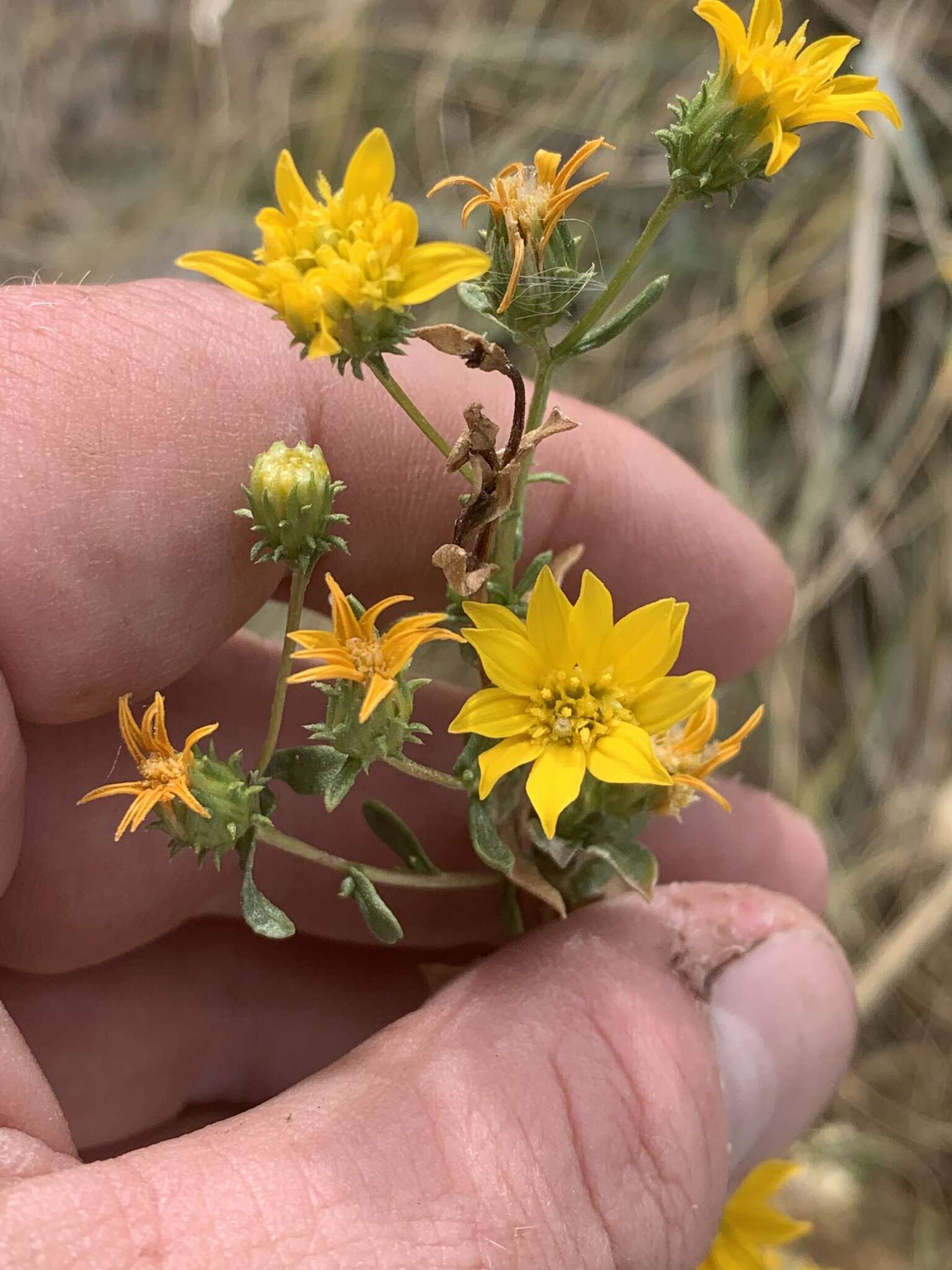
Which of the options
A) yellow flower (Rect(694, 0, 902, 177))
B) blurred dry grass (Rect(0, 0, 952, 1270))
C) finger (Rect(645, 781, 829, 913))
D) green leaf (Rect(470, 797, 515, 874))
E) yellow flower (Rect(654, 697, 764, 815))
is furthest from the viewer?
blurred dry grass (Rect(0, 0, 952, 1270))

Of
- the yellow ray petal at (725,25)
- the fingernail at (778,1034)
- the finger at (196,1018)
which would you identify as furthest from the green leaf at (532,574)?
the finger at (196,1018)

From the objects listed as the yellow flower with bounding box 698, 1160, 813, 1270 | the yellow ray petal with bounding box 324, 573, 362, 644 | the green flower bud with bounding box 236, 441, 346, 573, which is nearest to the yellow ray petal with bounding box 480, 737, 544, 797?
the yellow ray petal with bounding box 324, 573, 362, 644

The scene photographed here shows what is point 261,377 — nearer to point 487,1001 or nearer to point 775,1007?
point 487,1001

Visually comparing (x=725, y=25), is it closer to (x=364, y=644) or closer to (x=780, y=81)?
(x=780, y=81)

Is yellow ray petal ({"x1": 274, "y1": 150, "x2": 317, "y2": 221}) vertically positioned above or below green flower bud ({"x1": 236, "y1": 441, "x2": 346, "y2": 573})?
above

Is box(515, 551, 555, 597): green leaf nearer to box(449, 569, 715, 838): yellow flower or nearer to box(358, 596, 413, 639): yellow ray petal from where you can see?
box(449, 569, 715, 838): yellow flower
